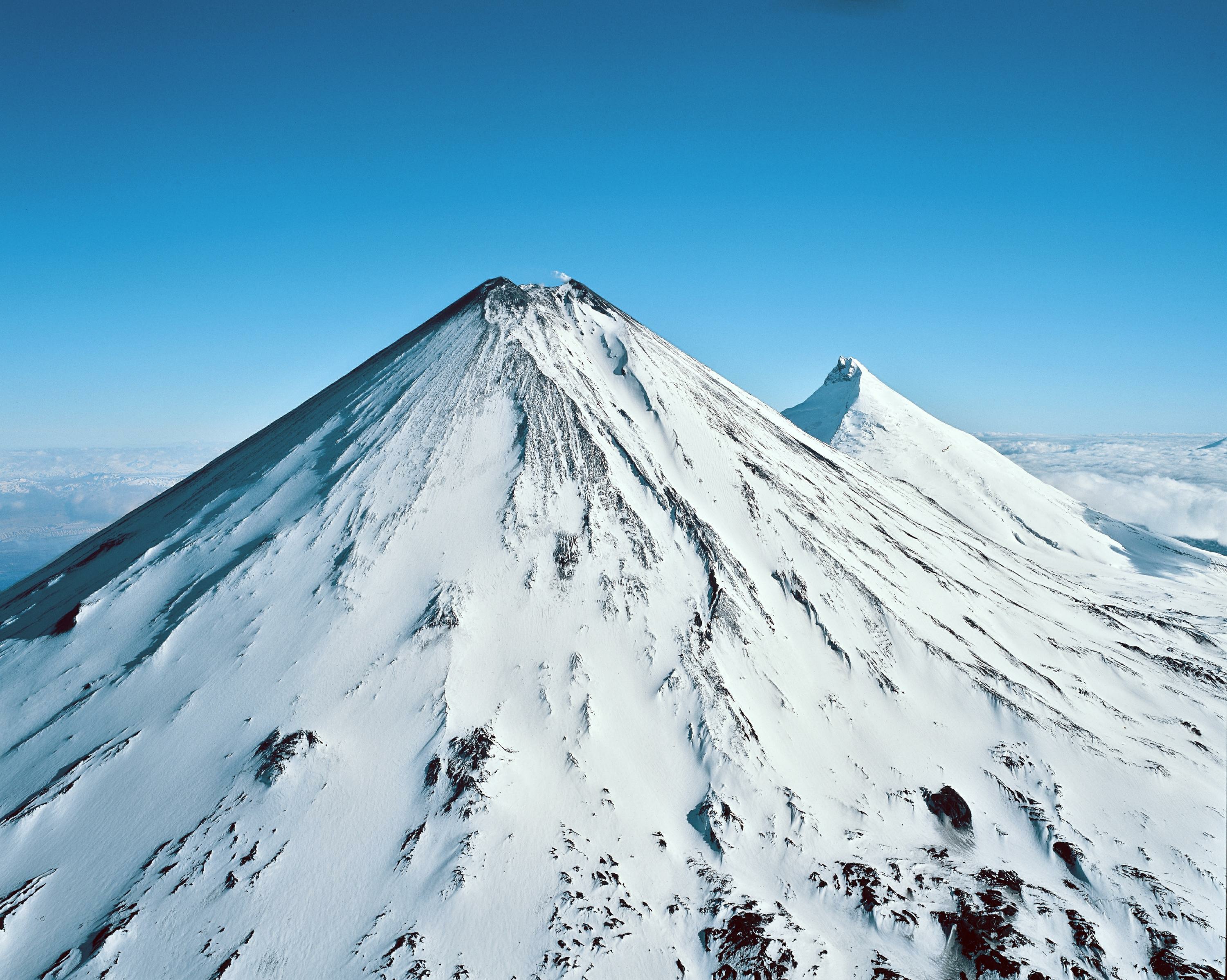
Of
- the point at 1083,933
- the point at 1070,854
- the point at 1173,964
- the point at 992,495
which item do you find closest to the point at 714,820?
the point at 1083,933

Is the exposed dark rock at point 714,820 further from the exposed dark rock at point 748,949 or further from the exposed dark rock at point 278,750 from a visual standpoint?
the exposed dark rock at point 278,750

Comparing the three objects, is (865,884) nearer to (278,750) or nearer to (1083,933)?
(1083,933)

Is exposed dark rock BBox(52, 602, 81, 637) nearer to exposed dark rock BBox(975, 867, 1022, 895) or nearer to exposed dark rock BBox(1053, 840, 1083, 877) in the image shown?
exposed dark rock BBox(975, 867, 1022, 895)

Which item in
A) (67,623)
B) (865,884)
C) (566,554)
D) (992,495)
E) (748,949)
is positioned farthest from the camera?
(992,495)

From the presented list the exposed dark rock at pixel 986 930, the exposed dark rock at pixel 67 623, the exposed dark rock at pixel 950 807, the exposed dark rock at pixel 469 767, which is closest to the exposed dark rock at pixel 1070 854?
the exposed dark rock at pixel 950 807

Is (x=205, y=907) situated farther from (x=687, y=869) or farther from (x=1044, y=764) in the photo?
(x=1044, y=764)

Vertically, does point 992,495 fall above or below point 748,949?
below
